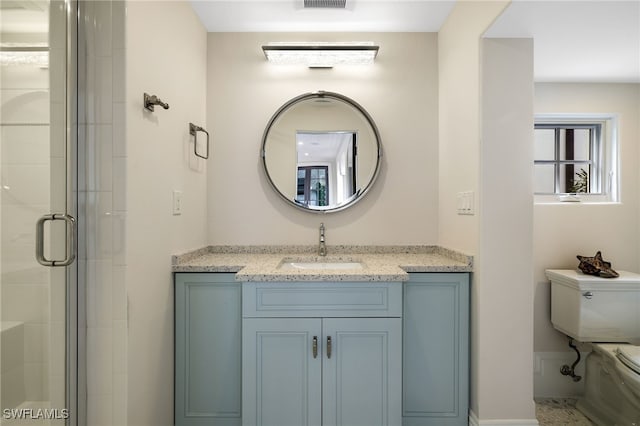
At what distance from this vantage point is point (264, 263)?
74.0 inches

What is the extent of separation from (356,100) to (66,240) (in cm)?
174

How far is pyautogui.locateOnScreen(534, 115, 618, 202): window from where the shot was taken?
240 centimetres

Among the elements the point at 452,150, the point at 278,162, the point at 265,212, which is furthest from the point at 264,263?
the point at 452,150

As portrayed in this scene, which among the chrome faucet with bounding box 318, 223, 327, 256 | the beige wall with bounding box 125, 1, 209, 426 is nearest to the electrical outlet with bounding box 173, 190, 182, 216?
the beige wall with bounding box 125, 1, 209, 426

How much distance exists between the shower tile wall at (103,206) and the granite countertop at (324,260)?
423 mm

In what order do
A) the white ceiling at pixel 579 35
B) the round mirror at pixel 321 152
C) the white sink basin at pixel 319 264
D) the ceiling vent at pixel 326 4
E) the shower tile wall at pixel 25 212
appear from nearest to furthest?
1. the shower tile wall at pixel 25 212
2. the white ceiling at pixel 579 35
3. the ceiling vent at pixel 326 4
4. the white sink basin at pixel 319 264
5. the round mirror at pixel 321 152

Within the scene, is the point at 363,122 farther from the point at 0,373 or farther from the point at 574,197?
the point at 0,373

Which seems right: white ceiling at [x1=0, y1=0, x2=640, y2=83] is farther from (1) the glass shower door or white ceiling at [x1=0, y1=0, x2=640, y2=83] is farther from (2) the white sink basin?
(2) the white sink basin

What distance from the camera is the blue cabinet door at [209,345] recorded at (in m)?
1.74

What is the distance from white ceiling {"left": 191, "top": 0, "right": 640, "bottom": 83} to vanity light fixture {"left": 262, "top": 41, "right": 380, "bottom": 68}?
0.54ft

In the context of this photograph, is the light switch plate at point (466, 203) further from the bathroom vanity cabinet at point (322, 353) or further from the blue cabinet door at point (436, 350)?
the bathroom vanity cabinet at point (322, 353)

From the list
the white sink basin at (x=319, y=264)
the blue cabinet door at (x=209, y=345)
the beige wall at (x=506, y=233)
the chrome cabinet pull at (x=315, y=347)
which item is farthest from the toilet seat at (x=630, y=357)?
the blue cabinet door at (x=209, y=345)

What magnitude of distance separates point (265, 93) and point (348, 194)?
0.86 metres

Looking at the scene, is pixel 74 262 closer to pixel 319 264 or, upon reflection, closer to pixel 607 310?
pixel 319 264
